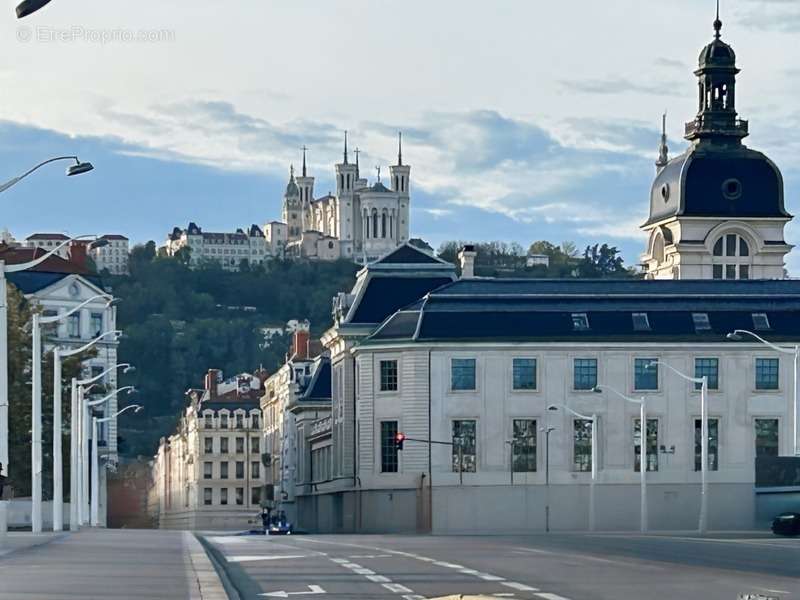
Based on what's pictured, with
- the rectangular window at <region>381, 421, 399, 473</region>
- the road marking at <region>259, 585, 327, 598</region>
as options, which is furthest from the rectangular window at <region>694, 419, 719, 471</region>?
the road marking at <region>259, 585, 327, 598</region>

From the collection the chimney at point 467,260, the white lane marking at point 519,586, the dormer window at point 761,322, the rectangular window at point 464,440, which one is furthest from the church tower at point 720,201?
the white lane marking at point 519,586

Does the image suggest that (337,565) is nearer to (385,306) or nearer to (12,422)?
(12,422)

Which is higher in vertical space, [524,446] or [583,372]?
[583,372]

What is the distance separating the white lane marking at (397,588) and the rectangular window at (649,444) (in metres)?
92.0

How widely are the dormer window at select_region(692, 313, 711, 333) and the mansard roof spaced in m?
0.08

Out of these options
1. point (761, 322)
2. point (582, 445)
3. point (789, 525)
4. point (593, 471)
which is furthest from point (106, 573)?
point (761, 322)

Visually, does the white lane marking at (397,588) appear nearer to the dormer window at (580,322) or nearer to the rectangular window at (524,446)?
the rectangular window at (524,446)

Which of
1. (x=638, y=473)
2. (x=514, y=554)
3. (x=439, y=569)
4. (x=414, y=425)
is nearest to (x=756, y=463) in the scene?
(x=638, y=473)

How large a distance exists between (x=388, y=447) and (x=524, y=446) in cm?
865

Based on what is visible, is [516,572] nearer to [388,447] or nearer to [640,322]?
[640,322]

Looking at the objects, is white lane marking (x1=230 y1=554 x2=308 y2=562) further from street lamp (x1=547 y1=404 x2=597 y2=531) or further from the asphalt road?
street lamp (x1=547 y1=404 x2=597 y2=531)

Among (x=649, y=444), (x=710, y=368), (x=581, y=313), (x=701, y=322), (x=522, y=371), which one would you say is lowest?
(x=649, y=444)

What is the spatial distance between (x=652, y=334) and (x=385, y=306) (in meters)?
22.0

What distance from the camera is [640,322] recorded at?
434 ft
